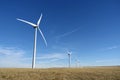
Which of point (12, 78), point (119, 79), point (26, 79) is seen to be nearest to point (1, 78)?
point (12, 78)

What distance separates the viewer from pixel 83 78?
103 feet

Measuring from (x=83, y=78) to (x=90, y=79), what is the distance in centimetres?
140

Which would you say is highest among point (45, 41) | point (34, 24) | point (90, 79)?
point (34, 24)

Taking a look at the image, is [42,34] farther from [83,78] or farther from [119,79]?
[119,79]

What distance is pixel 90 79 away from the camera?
101 ft

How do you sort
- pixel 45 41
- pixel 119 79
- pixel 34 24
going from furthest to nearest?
pixel 34 24 → pixel 45 41 → pixel 119 79

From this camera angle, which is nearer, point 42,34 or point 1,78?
point 1,78

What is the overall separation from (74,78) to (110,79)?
6.60 metres

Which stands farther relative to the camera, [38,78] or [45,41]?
[45,41]

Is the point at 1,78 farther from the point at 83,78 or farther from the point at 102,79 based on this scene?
the point at 102,79

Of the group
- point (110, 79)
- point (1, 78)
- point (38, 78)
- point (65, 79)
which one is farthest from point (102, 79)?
point (1, 78)

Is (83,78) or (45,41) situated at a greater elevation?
(45,41)

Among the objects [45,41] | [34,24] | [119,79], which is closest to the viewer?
[119,79]

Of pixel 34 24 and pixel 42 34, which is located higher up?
pixel 34 24
